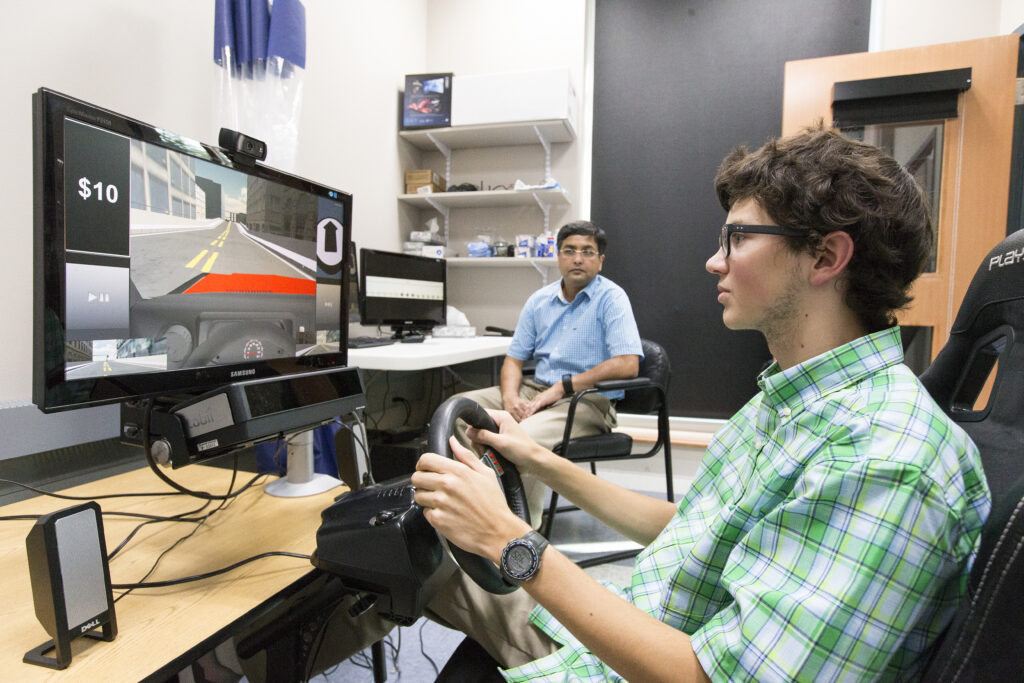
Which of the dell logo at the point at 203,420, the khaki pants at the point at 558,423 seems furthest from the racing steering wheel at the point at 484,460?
the khaki pants at the point at 558,423

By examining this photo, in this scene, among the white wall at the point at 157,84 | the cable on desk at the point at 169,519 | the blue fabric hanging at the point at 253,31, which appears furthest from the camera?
the blue fabric hanging at the point at 253,31

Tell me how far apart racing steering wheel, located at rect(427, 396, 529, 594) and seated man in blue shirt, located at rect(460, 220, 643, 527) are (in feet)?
4.57

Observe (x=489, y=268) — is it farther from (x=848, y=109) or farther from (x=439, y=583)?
(x=439, y=583)

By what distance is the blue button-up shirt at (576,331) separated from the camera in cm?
251

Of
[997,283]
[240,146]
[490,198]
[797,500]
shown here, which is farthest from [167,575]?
[490,198]

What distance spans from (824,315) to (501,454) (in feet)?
1.80

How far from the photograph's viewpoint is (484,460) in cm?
86

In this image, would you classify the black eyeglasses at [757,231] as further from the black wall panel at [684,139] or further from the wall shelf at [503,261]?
the black wall panel at [684,139]

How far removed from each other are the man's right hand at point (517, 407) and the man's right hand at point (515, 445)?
1.38 metres

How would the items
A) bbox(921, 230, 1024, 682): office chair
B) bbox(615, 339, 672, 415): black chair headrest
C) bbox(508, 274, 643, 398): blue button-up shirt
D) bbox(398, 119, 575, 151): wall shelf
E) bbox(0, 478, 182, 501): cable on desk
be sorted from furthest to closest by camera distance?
bbox(398, 119, 575, 151): wall shelf → bbox(508, 274, 643, 398): blue button-up shirt → bbox(615, 339, 672, 415): black chair headrest → bbox(0, 478, 182, 501): cable on desk → bbox(921, 230, 1024, 682): office chair

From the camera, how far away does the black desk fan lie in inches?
25.8

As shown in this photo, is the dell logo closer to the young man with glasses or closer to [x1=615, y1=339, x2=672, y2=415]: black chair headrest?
the young man with glasses

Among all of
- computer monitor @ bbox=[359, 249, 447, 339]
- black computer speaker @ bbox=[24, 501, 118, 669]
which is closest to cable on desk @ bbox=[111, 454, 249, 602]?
black computer speaker @ bbox=[24, 501, 118, 669]

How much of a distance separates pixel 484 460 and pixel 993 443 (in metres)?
0.68
